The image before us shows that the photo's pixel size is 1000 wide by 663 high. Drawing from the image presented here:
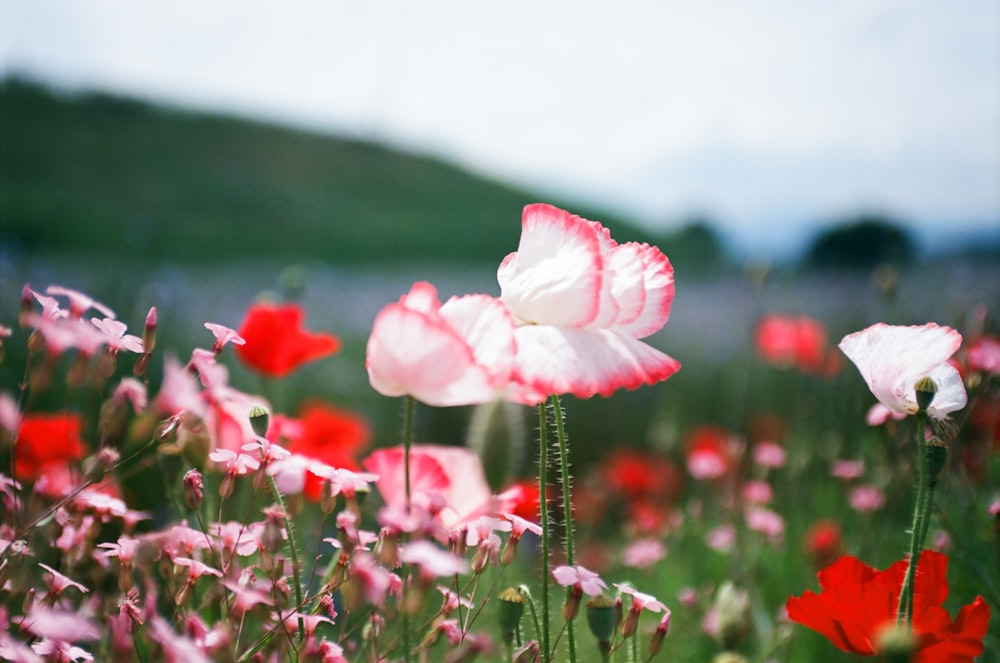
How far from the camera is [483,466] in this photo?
601 mm

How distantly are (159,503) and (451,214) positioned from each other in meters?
22.7

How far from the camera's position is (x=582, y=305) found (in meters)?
0.65

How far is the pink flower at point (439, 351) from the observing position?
594mm

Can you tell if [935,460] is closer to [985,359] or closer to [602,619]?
[602,619]

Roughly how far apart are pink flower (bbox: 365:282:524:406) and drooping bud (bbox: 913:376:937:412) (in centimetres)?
29

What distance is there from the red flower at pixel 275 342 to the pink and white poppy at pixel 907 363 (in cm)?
91

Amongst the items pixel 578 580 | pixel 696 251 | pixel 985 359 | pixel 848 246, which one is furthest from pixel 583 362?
pixel 696 251

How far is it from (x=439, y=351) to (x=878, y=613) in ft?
1.54

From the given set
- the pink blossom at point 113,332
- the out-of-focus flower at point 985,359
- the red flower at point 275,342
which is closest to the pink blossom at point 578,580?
the pink blossom at point 113,332

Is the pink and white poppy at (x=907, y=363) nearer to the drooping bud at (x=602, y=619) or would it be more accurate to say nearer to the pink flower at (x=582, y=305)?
the pink flower at (x=582, y=305)

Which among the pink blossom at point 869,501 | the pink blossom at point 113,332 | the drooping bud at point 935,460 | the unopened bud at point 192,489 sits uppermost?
the pink blossom at point 113,332

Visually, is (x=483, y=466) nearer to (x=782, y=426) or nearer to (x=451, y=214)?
(x=782, y=426)

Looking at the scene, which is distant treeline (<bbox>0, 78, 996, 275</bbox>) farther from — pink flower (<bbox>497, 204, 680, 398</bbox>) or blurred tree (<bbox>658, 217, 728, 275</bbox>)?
pink flower (<bbox>497, 204, 680, 398</bbox>)

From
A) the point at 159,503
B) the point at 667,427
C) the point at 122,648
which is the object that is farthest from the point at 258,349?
the point at 667,427
